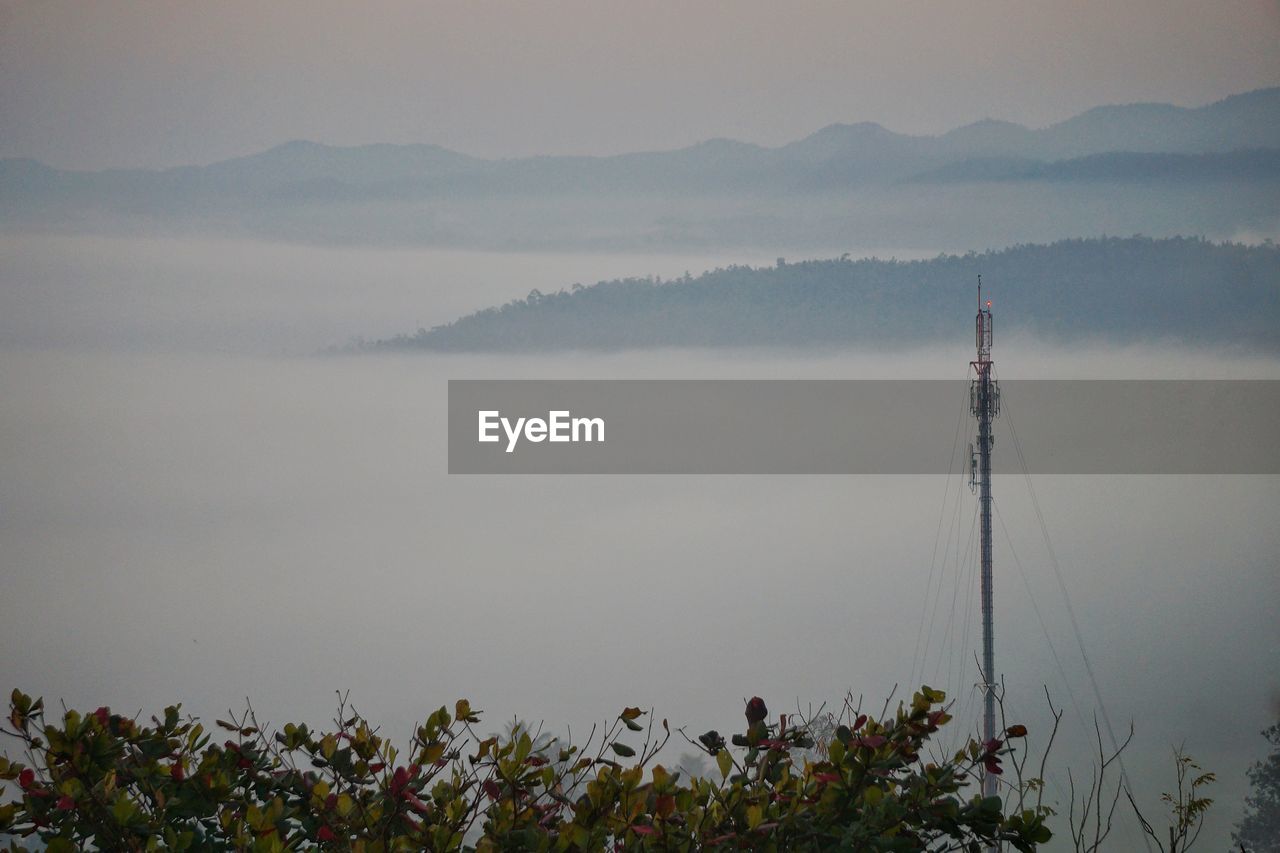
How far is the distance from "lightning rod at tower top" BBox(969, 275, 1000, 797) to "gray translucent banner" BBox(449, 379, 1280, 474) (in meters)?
0.04

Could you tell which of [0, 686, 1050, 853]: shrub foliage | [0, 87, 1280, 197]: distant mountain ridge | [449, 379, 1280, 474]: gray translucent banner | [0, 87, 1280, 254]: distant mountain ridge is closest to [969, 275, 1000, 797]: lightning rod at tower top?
[449, 379, 1280, 474]: gray translucent banner

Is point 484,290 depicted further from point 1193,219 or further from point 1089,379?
point 1193,219

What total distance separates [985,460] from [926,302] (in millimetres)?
617

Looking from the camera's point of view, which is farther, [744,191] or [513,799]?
[744,191]

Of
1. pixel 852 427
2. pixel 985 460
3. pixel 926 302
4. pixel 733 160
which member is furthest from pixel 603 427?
pixel 985 460

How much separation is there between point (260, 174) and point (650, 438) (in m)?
1.72

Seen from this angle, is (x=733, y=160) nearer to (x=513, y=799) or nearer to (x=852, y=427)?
(x=852, y=427)

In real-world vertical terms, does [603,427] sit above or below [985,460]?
above

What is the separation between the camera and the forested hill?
4.14 metres

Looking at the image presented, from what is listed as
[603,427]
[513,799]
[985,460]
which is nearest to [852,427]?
[985,460]

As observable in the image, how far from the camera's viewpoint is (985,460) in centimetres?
418

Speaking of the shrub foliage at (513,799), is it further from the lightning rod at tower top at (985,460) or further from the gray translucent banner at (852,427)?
the lightning rod at tower top at (985,460)

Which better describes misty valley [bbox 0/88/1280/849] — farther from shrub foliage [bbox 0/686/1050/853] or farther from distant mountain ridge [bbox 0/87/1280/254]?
shrub foliage [bbox 0/686/1050/853]

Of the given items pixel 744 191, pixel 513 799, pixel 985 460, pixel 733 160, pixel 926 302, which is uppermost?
pixel 733 160
